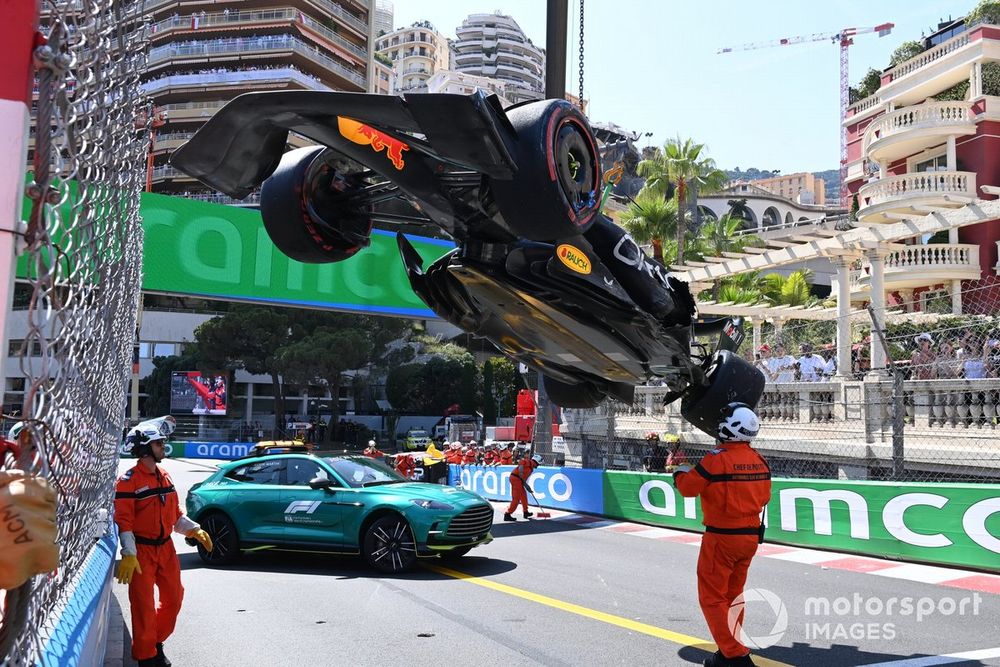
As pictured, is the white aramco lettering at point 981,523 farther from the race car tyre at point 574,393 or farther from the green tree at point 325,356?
the green tree at point 325,356

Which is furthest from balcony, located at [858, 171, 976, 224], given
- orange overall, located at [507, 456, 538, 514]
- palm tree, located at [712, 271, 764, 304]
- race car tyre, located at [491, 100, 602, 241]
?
race car tyre, located at [491, 100, 602, 241]

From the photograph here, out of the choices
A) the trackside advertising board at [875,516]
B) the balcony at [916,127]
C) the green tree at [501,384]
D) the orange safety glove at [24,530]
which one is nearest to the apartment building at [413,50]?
the green tree at [501,384]

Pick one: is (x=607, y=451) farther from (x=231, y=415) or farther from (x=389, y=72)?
(x=389, y=72)

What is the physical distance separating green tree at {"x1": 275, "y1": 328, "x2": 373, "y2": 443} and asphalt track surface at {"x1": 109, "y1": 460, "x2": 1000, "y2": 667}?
35.2 meters

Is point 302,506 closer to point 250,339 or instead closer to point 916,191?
point 916,191

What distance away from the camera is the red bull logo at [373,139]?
4.59 metres

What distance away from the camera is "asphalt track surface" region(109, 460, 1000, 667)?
6.07 meters

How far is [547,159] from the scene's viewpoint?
3.97 meters

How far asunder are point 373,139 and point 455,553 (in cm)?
683

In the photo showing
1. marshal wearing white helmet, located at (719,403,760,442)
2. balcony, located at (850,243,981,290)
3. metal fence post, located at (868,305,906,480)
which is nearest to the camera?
marshal wearing white helmet, located at (719,403,760,442)

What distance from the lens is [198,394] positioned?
4450cm

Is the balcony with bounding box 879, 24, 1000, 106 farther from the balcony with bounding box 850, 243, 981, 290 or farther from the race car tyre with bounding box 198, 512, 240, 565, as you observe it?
the race car tyre with bounding box 198, 512, 240, 565

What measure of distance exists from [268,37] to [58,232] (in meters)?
73.1

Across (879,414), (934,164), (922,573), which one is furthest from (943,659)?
(934,164)
